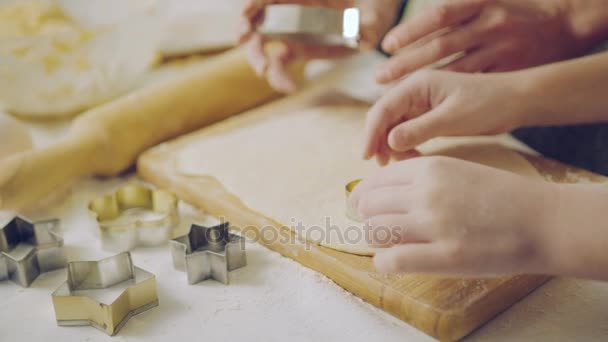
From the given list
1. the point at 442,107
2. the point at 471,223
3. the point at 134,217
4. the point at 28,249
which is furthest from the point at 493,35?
the point at 28,249

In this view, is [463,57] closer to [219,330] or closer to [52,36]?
[219,330]

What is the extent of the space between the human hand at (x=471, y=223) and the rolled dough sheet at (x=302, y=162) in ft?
0.39

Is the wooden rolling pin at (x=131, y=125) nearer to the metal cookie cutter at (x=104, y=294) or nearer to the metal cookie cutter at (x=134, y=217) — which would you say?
the metal cookie cutter at (x=134, y=217)

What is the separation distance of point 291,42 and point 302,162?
1.04ft

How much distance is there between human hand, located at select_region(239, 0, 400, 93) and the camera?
1.04 meters

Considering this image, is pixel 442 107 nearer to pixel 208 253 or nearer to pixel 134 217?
pixel 208 253

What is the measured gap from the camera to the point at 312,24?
962 mm

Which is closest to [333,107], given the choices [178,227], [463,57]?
[463,57]

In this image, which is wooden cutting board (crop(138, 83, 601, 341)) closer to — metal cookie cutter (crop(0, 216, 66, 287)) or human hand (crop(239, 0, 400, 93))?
metal cookie cutter (crop(0, 216, 66, 287))

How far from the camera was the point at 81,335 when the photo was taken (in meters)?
0.59

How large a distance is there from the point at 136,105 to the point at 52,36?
264mm

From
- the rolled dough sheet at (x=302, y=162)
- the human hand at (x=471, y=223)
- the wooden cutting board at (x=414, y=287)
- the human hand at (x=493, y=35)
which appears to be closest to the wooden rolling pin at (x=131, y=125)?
the rolled dough sheet at (x=302, y=162)

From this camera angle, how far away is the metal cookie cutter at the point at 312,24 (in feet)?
3.14

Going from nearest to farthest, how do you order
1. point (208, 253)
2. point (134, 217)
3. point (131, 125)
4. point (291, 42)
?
point (208, 253)
point (134, 217)
point (131, 125)
point (291, 42)
